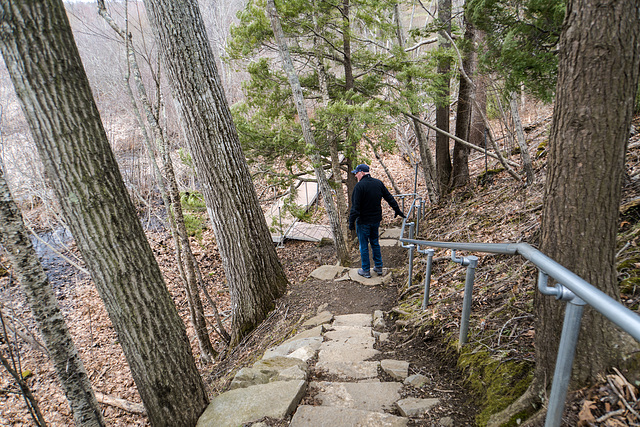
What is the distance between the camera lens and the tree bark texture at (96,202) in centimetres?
233

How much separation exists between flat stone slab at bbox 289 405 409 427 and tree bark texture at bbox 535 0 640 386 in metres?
1.00

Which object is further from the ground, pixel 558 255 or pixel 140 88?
pixel 140 88

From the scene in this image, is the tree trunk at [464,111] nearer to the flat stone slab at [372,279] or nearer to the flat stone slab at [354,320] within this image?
the flat stone slab at [372,279]

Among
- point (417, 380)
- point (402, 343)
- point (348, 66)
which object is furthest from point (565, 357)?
point (348, 66)

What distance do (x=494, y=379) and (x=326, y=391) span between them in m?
1.28

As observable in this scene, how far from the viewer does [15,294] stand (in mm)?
10539

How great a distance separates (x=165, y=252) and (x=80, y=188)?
10468mm

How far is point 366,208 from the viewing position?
21.3 feet

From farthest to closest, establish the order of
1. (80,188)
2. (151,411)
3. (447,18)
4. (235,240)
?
1. (447,18)
2. (235,240)
3. (151,411)
4. (80,188)

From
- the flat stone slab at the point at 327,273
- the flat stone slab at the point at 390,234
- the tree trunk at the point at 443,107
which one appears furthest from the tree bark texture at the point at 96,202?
the flat stone slab at the point at 390,234

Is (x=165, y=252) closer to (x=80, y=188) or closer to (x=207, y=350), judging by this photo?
(x=207, y=350)

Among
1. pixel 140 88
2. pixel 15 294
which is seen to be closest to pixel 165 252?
pixel 15 294

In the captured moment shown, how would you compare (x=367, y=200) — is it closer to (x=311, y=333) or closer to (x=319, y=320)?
(x=319, y=320)

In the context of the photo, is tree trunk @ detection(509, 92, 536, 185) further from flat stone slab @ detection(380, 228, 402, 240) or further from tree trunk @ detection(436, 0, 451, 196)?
flat stone slab @ detection(380, 228, 402, 240)
